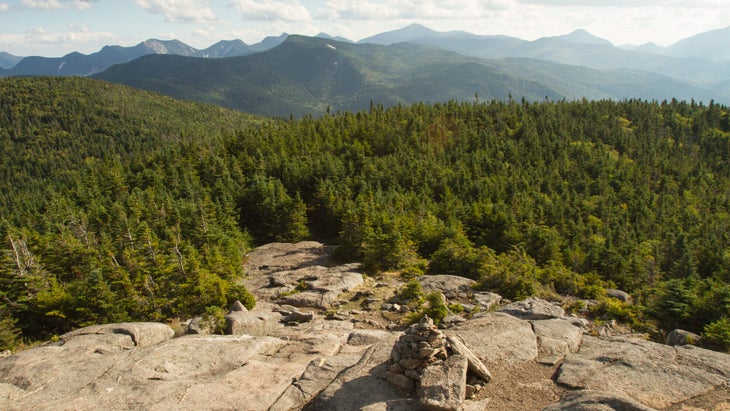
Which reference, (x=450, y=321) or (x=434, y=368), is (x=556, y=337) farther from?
(x=434, y=368)

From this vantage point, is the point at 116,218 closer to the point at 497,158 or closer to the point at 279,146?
the point at 279,146

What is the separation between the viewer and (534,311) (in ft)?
85.8

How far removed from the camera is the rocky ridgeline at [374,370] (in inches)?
616

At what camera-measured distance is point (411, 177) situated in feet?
308

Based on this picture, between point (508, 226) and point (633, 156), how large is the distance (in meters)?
99.1

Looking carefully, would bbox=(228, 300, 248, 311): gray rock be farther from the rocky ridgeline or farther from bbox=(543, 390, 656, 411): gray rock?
bbox=(543, 390, 656, 411): gray rock

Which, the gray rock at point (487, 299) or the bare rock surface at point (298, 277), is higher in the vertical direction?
the gray rock at point (487, 299)

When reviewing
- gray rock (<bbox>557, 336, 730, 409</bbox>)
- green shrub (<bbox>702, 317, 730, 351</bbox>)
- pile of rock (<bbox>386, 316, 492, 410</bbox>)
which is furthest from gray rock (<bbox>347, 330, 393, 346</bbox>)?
green shrub (<bbox>702, 317, 730, 351</bbox>)

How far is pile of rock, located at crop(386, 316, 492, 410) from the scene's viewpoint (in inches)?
599

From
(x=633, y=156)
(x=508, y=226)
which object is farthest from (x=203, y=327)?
(x=633, y=156)

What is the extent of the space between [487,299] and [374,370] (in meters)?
17.0

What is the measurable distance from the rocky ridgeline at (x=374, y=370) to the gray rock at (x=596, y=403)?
1.6 inches

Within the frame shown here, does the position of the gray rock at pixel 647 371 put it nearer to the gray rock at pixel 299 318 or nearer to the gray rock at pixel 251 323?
the gray rock at pixel 299 318

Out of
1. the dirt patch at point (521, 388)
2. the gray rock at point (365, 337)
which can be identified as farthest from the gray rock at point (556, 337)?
the gray rock at point (365, 337)
